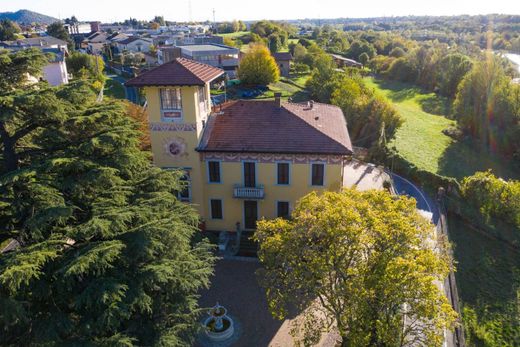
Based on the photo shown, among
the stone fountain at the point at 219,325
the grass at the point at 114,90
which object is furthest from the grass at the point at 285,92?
the stone fountain at the point at 219,325

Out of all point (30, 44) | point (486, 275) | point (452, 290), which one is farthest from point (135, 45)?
point (452, 290)

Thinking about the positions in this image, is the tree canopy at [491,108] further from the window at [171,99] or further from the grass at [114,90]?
the grass at [114,90]

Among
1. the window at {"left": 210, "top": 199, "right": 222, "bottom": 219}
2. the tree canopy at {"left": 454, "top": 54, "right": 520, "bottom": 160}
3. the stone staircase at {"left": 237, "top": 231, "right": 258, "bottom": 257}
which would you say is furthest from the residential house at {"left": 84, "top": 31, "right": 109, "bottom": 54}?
the stone staircase at {"left": 237, "top": 231, "right": 258, "bottom": 257}

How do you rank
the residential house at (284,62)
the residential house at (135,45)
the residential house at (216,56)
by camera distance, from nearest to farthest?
1. the residential house at (216,56)
2. the residential house at (284,62)
3. the residential house at (135,45)

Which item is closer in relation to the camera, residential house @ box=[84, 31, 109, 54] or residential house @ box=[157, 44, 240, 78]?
residential house @ box=[157, 44, 240, 78]

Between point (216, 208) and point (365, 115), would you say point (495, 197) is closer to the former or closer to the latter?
point (365, 115)

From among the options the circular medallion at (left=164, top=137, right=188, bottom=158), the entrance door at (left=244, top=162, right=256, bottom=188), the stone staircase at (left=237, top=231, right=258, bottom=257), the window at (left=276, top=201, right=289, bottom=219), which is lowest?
the stone staircase at (left=237, top=231, right=258, bottom=257)

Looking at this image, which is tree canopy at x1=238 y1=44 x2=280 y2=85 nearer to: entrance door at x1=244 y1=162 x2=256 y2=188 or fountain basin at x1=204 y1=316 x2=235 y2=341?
entrance door at x1=244 y1=162 x2=256 y2=188
